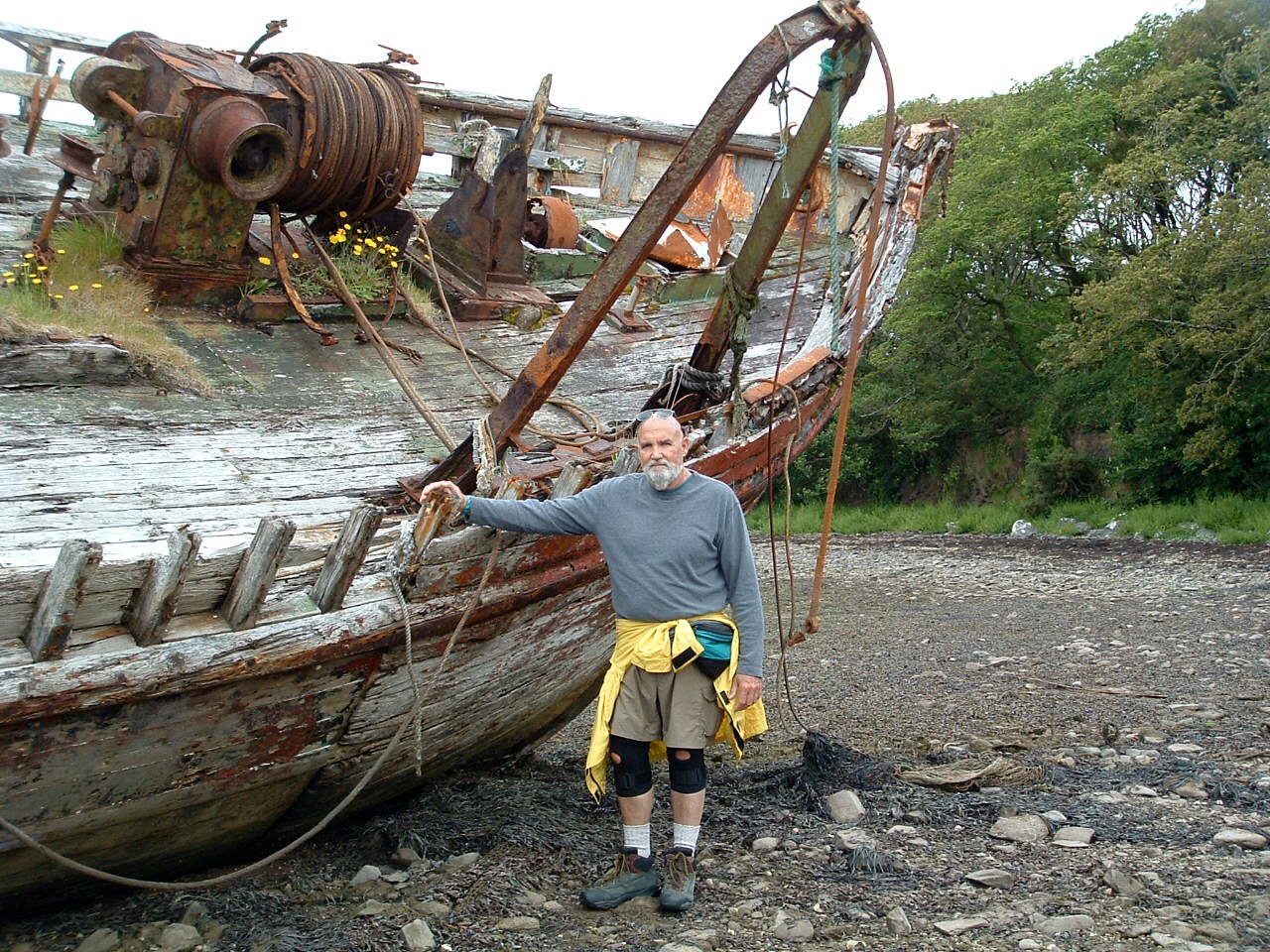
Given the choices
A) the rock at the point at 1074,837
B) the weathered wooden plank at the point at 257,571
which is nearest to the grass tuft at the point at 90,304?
the weathered wooden plank at the point at 257,571

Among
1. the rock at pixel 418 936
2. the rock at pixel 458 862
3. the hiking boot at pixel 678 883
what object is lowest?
the rock at pixel 458 862

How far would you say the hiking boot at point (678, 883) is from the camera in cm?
368

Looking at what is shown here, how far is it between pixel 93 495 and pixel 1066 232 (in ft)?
66.9

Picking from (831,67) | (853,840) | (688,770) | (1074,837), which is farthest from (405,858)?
(831,67)

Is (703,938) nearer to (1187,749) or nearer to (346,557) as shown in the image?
(346,557)

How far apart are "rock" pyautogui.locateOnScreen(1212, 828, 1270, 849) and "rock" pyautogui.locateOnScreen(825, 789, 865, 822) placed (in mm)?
1163

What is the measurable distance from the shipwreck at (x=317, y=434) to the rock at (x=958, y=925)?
167 centimetres

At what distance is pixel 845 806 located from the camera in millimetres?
4426

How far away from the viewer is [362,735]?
4027 mm

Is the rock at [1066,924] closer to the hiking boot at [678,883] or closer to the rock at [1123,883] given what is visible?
the rock at [1123,883]

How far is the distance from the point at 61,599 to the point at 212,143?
3.01 metres

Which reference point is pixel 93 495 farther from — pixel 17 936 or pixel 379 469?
pixel 17 936

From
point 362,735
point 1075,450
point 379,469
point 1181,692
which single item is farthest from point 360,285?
point 1075,450

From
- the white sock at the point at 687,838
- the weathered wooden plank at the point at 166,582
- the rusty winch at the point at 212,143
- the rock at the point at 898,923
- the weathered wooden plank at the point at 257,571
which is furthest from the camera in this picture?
the rusty winch at the point at 212,143
